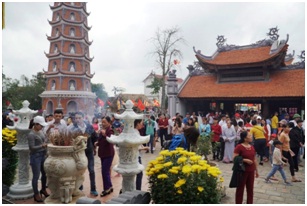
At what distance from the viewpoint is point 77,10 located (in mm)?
25500

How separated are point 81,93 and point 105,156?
21862 mm

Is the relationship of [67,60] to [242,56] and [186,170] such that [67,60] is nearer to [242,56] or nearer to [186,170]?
[242,56]

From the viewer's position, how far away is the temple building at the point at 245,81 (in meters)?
14.8

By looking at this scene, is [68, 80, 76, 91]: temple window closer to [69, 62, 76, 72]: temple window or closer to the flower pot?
[69, 62, 76, 72]: temple window

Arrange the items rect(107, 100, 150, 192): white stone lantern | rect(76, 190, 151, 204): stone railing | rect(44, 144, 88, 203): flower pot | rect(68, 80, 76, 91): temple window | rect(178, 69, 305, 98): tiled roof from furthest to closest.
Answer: rect(68, 80, 76, 91): temple window < rect(178, 69, 305, 98): tiled roof < rect(44, 144, 88, 203): flower pot < rect(107, 100, 150, 192): white stone lantern < rect(76, 190, 151, 204): stone railing

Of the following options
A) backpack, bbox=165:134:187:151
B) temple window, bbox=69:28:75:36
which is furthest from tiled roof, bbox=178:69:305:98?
temple window, bbox=69:28:75:36

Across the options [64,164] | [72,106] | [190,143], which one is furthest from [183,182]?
[72,106]

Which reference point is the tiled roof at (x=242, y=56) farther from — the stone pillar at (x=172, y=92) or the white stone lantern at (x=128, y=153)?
the white stone lantern at (x=128, y=153)

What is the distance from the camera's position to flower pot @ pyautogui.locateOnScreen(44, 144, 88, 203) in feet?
12.7

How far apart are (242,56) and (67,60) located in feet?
55.3

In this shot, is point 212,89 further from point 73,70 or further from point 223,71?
point 73,70

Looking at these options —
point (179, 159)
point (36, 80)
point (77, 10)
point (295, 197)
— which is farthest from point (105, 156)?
point (36, 80)

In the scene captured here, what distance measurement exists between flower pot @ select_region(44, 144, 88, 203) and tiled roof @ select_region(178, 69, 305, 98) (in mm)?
13219

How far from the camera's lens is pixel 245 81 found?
54.7ft
